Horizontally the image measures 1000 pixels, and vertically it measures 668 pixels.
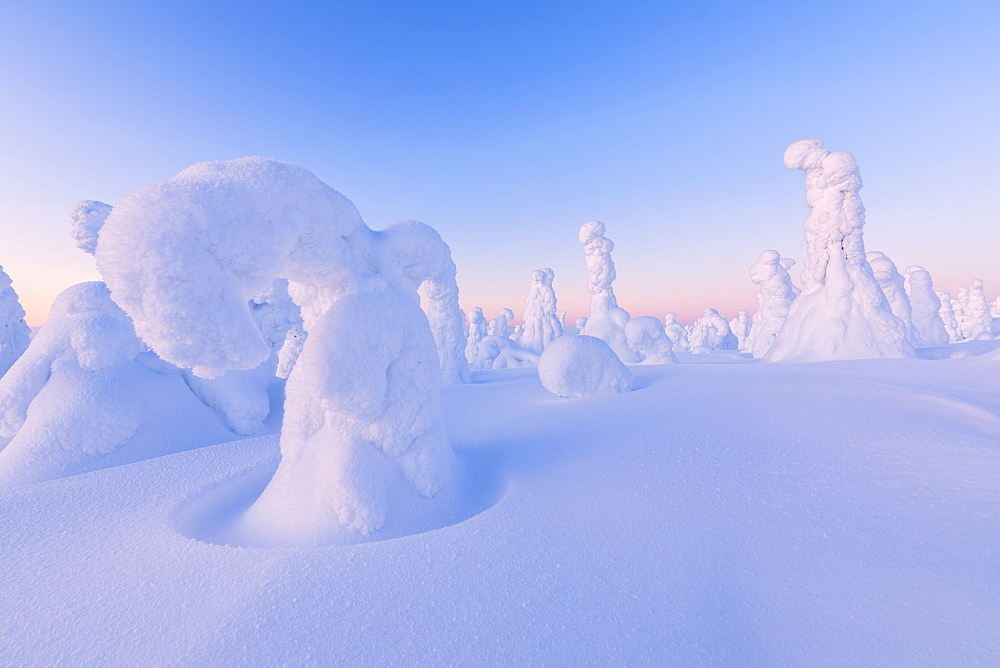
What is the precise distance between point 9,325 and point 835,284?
22.9 meters

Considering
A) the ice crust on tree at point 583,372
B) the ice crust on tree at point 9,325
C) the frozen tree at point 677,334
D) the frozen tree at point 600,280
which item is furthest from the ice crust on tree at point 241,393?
the frozen tree at point 677,334

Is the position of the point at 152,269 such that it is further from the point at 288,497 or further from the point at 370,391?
the point at 288,497

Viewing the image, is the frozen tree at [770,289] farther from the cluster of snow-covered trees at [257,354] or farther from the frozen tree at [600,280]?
the cluster of snow-covered trees at [257,354]

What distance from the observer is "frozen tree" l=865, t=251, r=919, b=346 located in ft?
62.4

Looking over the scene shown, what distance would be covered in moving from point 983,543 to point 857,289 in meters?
14.0

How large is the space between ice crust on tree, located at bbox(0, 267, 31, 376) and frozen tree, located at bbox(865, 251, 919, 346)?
30.0 metres

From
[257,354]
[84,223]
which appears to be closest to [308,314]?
[257,354]

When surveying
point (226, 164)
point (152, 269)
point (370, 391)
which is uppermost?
point (226, 164)

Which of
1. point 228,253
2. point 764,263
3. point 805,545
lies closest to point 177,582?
point 228,253

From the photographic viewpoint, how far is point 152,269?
7.78ft

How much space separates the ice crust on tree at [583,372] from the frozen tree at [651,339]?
31.4 ft

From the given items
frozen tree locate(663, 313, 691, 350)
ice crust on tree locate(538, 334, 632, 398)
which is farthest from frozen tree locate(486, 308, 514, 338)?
ice crust on tree locate(538, 334, 632, 398)

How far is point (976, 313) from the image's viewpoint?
3403 centimetres

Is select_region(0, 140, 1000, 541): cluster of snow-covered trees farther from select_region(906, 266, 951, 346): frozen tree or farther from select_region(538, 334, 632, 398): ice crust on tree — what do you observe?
select_region(906, 266, 951, 346): frozen tree
